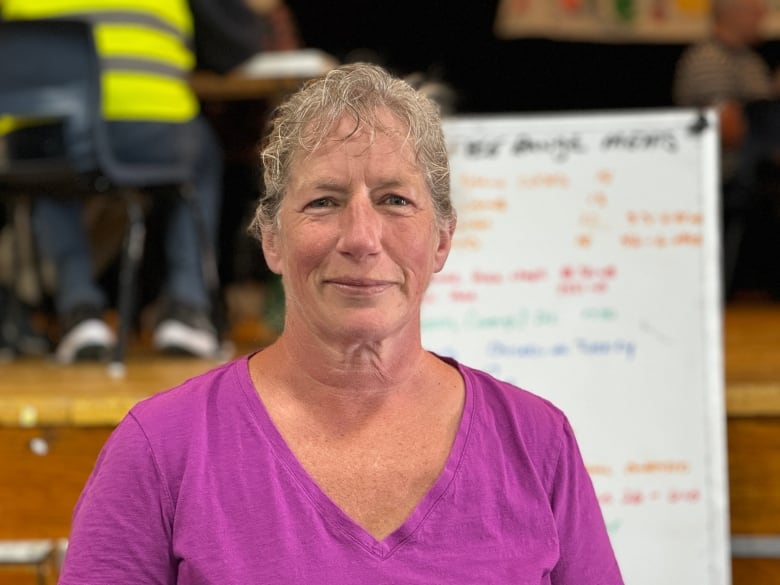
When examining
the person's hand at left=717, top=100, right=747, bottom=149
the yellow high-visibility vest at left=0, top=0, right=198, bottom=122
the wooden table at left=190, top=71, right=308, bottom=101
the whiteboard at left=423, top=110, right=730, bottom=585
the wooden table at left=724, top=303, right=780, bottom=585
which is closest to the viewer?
the whiteboard at left=423, top=110, right=730, bottom=585

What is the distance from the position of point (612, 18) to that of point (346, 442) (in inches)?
223

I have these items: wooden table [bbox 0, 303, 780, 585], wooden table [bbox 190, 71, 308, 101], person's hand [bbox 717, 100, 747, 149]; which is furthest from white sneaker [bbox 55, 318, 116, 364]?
person's hand [bbox 717, 100, 747, 149]

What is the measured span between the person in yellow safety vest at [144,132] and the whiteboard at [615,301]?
3.30 ft

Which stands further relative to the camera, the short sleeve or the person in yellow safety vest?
the person in yellow safety vest

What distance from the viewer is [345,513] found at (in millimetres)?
1093

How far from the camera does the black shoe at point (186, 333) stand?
112 inches

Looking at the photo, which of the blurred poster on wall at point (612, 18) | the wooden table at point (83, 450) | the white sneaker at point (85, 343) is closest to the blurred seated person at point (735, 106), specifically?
the blurred poster on wall at point (612, 18)

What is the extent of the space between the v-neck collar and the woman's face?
0.39 ft

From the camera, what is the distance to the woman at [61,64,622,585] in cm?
108

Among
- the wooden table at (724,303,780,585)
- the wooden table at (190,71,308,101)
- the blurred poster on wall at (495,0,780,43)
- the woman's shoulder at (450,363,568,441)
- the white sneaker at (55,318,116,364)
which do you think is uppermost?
the blurred poster on wall at (495,0,780,43)

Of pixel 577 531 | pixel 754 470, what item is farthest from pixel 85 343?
pixel 577 531

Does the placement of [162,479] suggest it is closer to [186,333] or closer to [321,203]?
[321,203]

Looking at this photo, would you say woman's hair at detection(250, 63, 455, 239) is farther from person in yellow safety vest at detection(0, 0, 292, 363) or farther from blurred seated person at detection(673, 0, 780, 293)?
blurred seated person at detection(673, 0, 780, 293)

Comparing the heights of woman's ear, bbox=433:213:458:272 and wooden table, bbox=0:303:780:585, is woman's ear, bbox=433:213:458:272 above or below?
above
